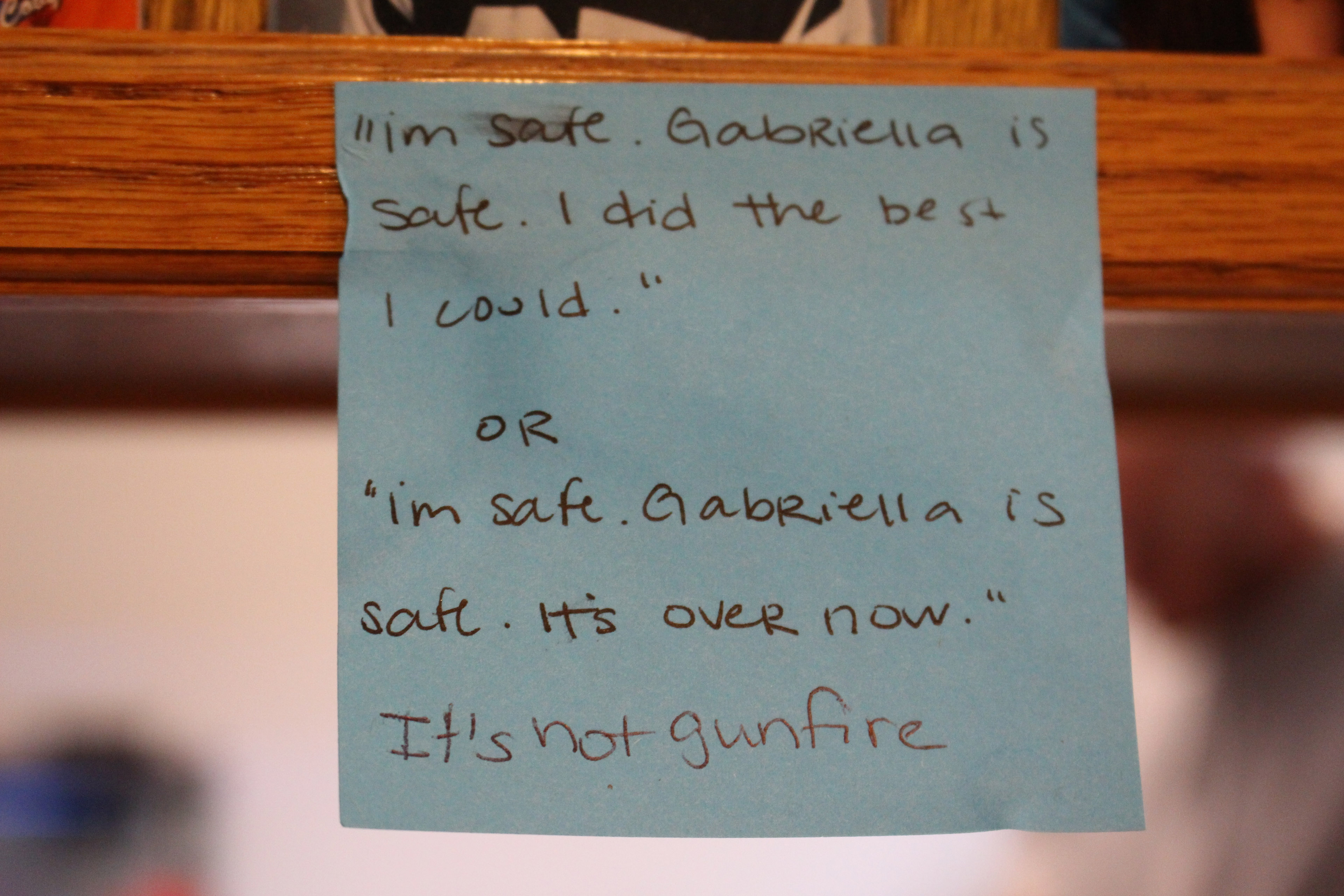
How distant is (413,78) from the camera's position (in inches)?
12.2

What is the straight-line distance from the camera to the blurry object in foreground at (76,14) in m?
0.32

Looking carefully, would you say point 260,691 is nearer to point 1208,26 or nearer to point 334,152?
point 334,152

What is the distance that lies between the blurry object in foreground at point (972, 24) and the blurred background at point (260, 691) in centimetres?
5

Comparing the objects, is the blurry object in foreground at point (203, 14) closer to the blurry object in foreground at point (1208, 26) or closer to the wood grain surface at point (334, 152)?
the wood grain surface at point (334, 152)

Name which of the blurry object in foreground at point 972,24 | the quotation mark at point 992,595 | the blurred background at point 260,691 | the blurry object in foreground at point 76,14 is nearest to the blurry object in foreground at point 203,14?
the blurry object in foreground at point 76,14

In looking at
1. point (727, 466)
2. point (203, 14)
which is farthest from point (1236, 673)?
point (203, 14)

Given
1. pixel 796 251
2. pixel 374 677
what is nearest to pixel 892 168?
pixel 796 251

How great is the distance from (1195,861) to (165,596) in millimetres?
515

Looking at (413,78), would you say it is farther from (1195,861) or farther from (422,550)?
(1195,861)

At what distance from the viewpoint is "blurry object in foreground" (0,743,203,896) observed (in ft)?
1.25

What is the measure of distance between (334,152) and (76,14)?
0.40 ft

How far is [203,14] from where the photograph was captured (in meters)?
0.32

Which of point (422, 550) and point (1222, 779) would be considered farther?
point (1222, 779)

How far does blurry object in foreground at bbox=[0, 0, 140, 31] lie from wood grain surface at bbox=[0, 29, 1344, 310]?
1.0 inches
